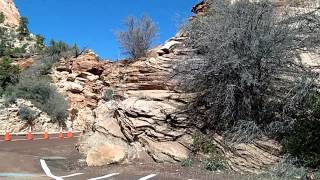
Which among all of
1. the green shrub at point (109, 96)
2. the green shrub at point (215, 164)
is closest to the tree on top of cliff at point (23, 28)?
the green shrub at point (109, 96)

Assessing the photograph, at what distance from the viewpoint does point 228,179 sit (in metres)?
12.2

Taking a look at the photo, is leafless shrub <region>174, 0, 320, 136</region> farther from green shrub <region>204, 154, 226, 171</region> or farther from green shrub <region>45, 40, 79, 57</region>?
→ green shrub <region>45, 40, 79, 57</region>

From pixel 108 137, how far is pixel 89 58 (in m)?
28.5

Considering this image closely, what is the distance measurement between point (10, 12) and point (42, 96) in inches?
1328

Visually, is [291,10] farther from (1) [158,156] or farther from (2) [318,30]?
(1) [158,156]

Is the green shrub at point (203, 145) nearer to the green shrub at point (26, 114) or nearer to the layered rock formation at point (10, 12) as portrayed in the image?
the green shrub at point (26, 114)

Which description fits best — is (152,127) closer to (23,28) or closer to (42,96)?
(42,96)

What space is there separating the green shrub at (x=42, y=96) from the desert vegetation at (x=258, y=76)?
954 inches

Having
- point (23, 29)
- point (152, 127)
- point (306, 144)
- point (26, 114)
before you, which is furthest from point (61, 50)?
point (306, 144)

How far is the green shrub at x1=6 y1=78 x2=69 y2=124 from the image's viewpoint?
37062 mm

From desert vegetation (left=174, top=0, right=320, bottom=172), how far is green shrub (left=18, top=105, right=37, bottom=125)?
21396 mm

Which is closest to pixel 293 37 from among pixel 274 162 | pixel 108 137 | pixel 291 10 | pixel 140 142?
pixel 291 10

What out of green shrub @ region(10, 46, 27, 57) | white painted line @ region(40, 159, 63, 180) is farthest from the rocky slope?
green shrub @ region(10, 46, 27, 57)

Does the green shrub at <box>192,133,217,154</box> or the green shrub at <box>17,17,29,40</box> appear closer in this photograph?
the green shrub at <box>192,133,217,154</box>
